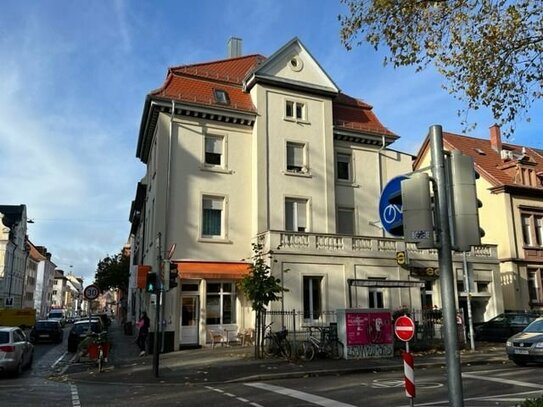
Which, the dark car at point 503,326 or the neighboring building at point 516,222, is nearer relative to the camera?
the dark car at point 503,326

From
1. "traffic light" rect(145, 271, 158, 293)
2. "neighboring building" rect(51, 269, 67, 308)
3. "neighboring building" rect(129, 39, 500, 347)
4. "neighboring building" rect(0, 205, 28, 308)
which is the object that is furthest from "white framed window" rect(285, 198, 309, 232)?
"neighboring building" rect(51, 269, 67, 308)

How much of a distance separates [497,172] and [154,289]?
27.4m

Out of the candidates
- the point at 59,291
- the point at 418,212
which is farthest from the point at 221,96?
the point at 59,291

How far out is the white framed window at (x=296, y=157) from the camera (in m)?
27.5

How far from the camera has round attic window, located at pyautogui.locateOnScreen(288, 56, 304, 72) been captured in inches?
1120

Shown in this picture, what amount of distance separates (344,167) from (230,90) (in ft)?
24.4

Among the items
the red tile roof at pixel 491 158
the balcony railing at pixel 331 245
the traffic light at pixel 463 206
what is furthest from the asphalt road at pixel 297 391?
the red tile roof at pixel 491 158

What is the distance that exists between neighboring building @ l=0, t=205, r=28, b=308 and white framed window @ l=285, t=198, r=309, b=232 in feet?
182

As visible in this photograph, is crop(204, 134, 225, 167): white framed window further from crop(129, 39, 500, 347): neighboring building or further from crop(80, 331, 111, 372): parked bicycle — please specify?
crop(80, 331, 111, 372): parked bicycle

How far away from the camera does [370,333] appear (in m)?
19.7

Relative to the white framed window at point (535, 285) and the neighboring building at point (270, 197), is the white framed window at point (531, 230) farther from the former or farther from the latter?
the neighboring building at point (270, 197)

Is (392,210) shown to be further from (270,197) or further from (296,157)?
(296,157)

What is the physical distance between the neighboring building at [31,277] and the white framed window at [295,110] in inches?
3121

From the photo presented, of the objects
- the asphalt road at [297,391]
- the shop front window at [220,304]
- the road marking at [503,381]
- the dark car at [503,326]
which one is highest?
the shop front window at [220,304]
